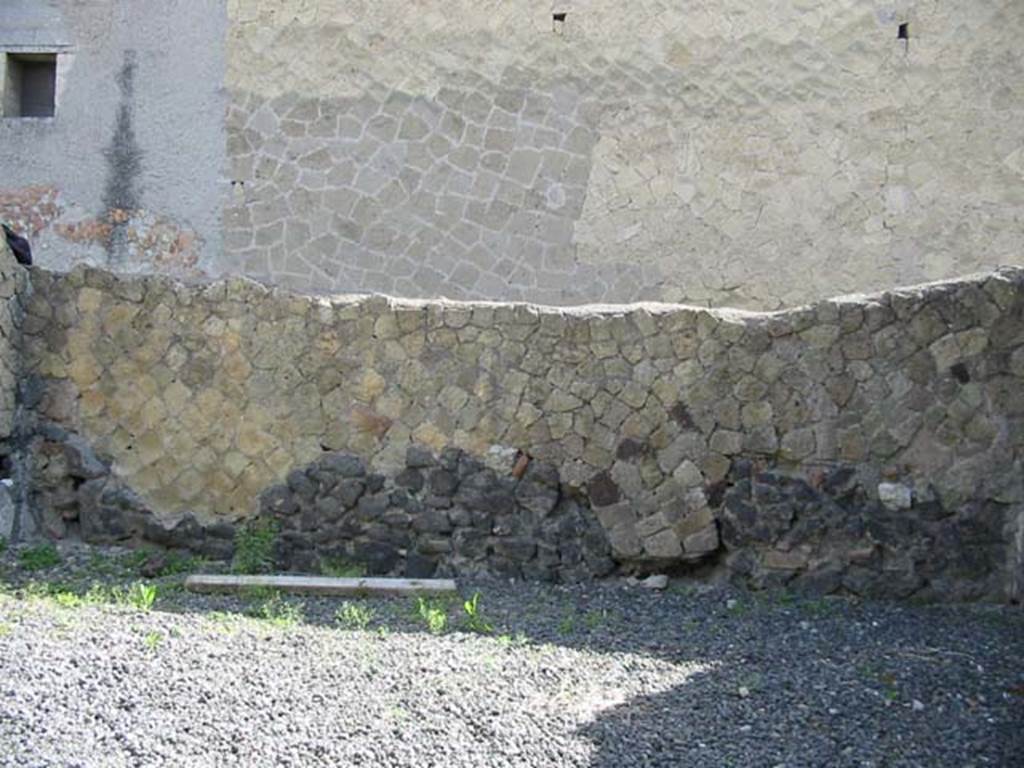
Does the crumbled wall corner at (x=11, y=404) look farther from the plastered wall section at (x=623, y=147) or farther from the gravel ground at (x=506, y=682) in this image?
the plastered wall section at (x=623, y=147)

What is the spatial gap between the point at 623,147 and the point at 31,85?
5.61 m

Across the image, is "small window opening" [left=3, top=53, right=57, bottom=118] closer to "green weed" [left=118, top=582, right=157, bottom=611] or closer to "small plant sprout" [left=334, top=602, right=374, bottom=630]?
"green weed" [left=118, top=582, right=157, bottom=611]

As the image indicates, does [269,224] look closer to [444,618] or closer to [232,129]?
[232,129]

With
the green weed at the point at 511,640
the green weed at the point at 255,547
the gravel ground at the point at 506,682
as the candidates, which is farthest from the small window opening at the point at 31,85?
the green weed at the point at 511,640

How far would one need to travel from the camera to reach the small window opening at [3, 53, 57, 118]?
38.8ft

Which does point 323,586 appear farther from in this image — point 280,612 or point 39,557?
point 39,557

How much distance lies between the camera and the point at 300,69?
11.4m

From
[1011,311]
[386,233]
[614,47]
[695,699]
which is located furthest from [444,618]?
[614,47]

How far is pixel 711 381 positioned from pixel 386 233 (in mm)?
5010

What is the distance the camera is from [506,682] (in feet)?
15.9

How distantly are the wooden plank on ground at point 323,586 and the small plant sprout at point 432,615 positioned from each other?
16 centimetres

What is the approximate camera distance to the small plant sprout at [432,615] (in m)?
5.69

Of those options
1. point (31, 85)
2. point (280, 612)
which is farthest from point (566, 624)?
point (31, 85)

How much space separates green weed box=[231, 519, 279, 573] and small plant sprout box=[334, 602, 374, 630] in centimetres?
96
